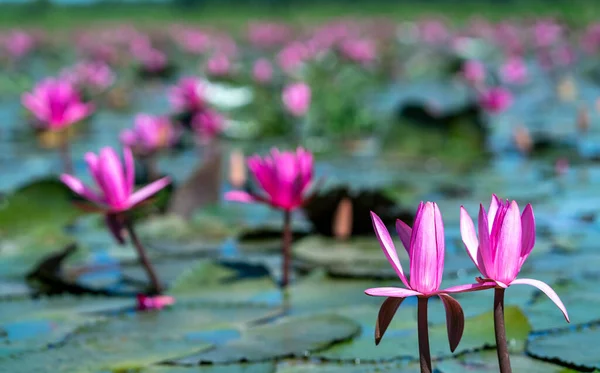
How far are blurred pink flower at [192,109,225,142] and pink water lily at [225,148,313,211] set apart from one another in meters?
2.08

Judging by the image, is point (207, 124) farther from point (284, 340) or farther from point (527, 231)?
point (527, 231)

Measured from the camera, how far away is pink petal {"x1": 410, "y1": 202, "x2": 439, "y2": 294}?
840 mm

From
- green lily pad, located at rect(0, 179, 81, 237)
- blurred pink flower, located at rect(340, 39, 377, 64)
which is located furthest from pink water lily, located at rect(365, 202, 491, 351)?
blurred pink flower, located at rect(340, 39, 377, 64)

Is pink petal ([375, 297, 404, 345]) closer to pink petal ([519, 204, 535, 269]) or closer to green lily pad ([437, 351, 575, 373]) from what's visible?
pink petal ([519, 204, 535, 269])

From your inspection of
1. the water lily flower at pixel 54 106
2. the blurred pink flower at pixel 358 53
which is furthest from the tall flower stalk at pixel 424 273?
the blurred pink flower at pixel 358 53

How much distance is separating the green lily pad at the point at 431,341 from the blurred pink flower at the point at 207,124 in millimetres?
2279

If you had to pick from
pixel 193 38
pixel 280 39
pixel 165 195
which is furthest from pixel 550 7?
pixel 165 195

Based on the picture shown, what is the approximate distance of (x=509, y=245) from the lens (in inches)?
32.6

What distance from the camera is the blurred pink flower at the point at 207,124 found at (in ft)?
12.0

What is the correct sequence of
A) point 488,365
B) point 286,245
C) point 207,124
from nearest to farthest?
point 488,365 < point 286,245 < point 207,124

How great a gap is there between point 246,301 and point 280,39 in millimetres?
10824

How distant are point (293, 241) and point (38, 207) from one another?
0.76 metres

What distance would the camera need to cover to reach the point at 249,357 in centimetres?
135

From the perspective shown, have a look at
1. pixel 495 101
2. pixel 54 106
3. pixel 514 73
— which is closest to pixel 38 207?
pixel 54 106
